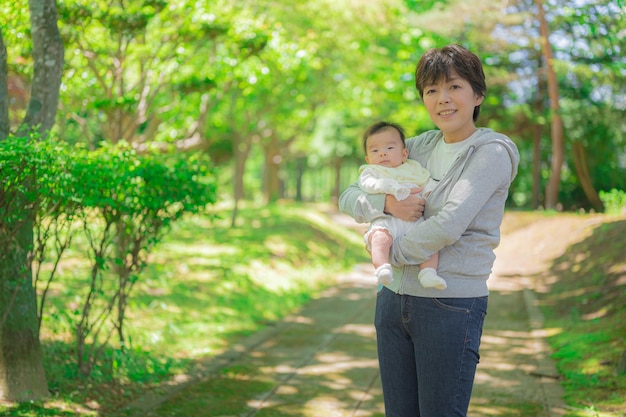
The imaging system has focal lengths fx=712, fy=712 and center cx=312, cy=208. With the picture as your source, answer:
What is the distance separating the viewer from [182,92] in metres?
8.80

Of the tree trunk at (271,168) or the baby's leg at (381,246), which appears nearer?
the baby's leg at (381,246)

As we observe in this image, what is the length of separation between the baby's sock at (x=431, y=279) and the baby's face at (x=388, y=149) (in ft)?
1.84

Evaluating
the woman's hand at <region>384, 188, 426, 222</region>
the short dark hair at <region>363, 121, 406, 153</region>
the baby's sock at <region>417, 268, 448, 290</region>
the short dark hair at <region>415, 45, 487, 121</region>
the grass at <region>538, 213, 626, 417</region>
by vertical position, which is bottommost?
the grass at <region>538, 213, 626, 417</region>

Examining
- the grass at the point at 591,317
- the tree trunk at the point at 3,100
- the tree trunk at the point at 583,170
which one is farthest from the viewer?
the tree trunk at the point at 583,170

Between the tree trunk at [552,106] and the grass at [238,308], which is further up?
the tree trunk at [552,106]

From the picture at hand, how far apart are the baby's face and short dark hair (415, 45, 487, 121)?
316 mm

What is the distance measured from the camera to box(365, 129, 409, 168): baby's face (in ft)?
9.33

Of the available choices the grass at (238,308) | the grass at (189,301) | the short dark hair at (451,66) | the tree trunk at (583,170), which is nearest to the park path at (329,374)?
the grass at (238,308)

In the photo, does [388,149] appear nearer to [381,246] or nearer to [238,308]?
[381,246]

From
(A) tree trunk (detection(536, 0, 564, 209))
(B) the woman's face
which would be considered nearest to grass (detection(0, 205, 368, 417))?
(B) the woman's face

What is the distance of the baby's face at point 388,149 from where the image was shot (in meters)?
2.84

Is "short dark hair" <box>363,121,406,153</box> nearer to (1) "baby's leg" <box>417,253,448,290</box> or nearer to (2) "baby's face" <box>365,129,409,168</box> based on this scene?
(2) "baby's face" <box>365,129,409,168</box>

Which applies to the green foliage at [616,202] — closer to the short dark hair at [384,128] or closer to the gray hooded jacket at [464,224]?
the short dark hair at [384,128]

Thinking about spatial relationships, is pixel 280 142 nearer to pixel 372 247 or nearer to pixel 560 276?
pixel 560 276
